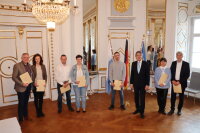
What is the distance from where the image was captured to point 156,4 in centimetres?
646

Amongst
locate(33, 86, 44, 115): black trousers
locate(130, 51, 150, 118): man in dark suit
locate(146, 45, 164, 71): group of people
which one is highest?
locate(146, 45, 164, 71): group of people

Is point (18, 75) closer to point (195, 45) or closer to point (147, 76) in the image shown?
point (147, 76)

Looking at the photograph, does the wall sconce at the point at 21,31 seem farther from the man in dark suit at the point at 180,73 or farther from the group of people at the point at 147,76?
the man in dark suit at the point at 180,73

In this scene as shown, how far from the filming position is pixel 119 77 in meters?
4.86

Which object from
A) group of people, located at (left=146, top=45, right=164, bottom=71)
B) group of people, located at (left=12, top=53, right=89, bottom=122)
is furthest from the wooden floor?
group of people, located at (left=146, top=45, right=164, bottom=71)

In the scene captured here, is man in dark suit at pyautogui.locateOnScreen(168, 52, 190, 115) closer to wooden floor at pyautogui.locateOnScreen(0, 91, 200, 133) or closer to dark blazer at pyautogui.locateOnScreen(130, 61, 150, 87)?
wooden floor at pyautogui.locateOnScreen(0, 91, 200, 133)

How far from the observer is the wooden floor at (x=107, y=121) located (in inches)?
152

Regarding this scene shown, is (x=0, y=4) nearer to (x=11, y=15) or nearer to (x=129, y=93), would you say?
(x=11, y=15)

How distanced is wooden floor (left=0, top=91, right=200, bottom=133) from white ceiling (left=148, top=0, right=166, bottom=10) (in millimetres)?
3270

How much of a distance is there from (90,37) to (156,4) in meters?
2.53

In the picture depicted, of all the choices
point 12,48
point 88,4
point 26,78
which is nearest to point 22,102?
point 26,78

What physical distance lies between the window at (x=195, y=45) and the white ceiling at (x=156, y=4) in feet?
4.03

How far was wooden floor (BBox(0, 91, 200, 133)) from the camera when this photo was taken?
3863 mm

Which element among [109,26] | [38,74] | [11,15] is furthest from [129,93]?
[11,15]
